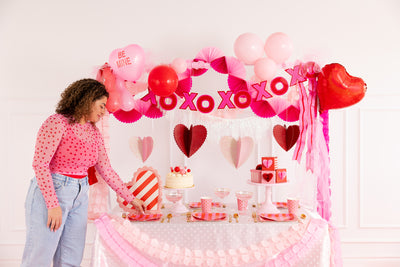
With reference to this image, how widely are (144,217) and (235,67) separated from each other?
126 centimetres

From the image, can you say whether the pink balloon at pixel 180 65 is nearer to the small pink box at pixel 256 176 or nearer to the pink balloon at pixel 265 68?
the pink balloon at pixel 265 68

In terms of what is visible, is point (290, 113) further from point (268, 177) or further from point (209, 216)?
point (209, 216)

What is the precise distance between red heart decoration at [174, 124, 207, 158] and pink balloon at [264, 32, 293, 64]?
78 centimetres

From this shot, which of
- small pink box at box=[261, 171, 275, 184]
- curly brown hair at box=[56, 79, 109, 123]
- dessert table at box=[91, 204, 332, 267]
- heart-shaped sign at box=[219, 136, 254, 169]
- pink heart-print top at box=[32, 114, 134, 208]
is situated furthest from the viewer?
heart-shaped sign at box=[219, 136, 254, 169]

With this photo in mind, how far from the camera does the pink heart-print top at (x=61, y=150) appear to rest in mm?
1711

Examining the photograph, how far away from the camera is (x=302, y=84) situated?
7.33ft

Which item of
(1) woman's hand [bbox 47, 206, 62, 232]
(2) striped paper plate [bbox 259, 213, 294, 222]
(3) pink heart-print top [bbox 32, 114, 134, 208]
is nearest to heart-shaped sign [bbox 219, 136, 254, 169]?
(2) striped paper plate [bbox 259, 213, 294, 222]

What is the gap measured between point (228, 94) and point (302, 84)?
1.78ft

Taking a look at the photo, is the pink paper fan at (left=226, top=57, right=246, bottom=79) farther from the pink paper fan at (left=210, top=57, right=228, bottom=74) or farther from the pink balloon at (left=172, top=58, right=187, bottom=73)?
the pink balloon at (left=172, top=58, right=187, bottom=73)

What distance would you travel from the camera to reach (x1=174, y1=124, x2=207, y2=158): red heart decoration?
2514 mm

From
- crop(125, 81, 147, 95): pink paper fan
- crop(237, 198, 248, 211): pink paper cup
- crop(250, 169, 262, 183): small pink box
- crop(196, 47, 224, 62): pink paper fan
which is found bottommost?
crop(237, 198, 248, 211): pink paper cup

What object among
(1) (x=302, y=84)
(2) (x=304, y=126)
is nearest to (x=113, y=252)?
(2) (x=304, y=126)

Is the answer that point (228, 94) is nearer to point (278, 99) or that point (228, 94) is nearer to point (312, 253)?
point (278, 99)

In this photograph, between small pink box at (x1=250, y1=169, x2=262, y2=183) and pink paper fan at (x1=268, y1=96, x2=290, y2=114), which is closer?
small pink box at (x1=250, y1=169, x2=262, y2=183)
